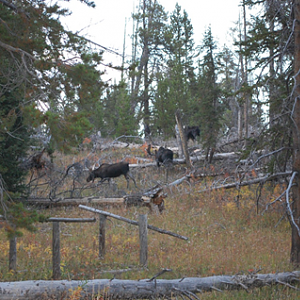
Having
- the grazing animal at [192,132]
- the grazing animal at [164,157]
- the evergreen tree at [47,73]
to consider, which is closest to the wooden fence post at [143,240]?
the evergreen tree at [47,73]

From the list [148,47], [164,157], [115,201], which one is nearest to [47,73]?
[115,201]

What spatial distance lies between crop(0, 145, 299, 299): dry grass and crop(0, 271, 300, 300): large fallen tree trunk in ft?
0.66

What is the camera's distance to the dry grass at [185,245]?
849cm

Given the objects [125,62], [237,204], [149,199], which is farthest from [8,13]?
[237,204]

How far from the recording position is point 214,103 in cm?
1966

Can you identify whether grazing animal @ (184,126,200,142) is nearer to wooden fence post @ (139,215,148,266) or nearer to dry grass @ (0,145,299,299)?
dry grass @ (0,145,299,299)

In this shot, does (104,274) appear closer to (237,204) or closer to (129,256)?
(129,256)

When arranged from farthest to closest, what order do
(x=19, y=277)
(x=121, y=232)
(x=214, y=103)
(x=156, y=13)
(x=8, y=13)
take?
(x=156, y=13) < (x=214, y=103) < (x=121, y=232) < (x=8, y=13) < (x=19, y=277)

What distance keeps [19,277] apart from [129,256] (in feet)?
9.63

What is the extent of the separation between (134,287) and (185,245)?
160 inches

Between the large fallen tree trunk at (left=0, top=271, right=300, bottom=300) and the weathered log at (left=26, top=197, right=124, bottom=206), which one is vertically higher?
the weathered log at (left=26, top=197, right=124, bottom=206)

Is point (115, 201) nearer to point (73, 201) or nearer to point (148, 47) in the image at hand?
point (73, 201)

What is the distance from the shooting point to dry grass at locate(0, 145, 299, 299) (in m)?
8.49

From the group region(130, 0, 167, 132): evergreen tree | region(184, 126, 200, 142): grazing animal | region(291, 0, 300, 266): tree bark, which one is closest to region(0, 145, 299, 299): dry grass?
region(291, 0, 300, 266): tree bark
